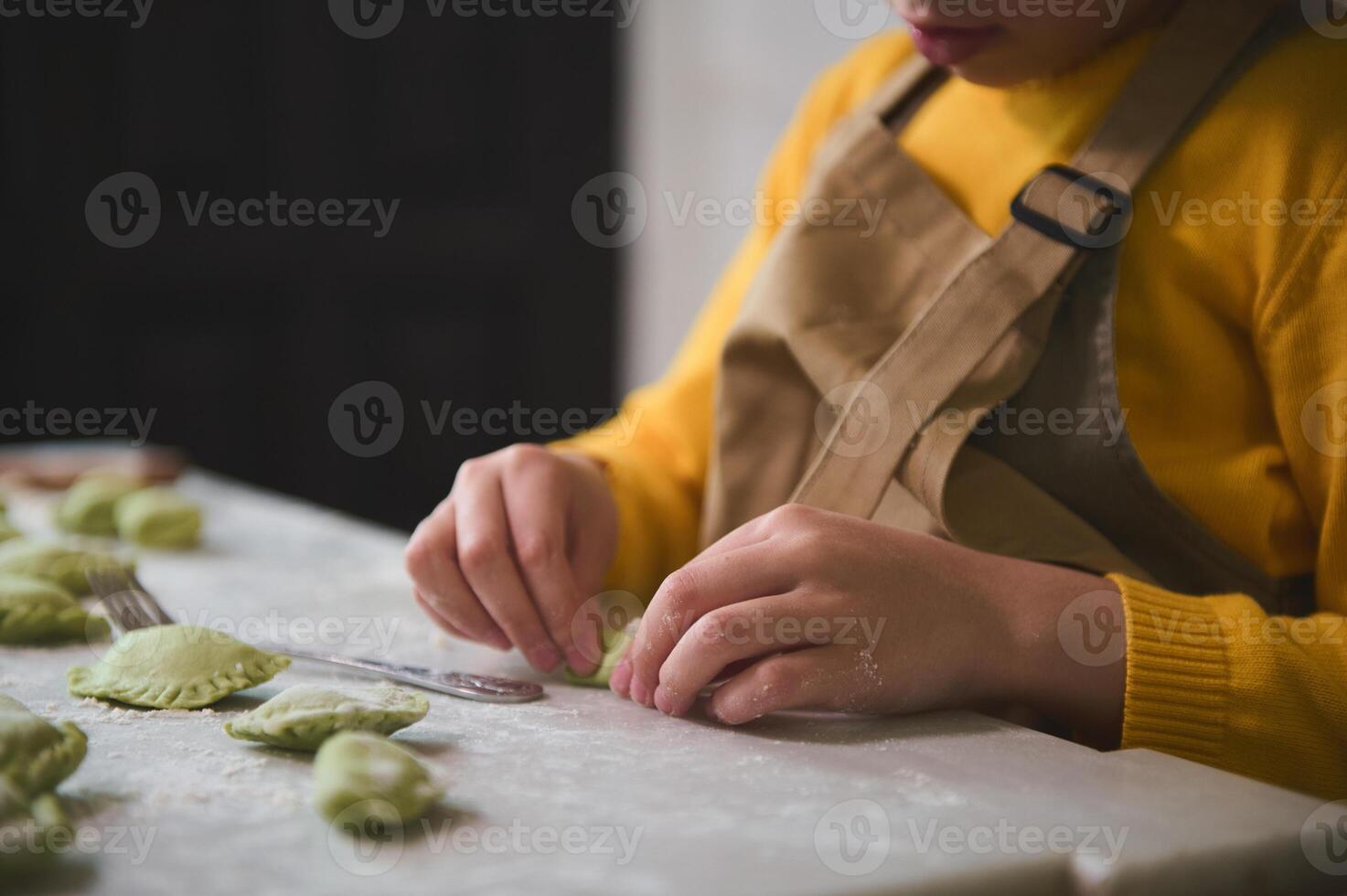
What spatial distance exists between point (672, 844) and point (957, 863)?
11cm

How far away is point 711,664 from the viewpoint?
64 cm

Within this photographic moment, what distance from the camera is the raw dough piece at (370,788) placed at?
488 millimetres

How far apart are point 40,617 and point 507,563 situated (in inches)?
12.9

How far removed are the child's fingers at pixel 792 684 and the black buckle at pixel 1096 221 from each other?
1.00 ft

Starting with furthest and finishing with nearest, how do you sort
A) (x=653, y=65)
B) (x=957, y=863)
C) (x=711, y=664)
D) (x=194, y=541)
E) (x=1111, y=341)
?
(x=653, y=65) < (x=194, y=541) < (x=1111, y=341) < (x=711, y=664) < (x=957, y=863)

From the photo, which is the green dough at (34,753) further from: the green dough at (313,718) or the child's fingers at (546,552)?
the child's fingers at (546,552)

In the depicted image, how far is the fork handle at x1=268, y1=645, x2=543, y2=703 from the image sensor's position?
0.71 metres

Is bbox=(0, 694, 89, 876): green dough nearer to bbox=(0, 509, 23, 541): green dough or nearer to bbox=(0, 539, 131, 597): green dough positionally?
bbox=(0, 539, 131, 597): green dough

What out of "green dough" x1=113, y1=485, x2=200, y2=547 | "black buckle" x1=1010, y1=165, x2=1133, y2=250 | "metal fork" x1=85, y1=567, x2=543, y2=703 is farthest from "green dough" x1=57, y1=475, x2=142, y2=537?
"black buckle" x1=1010, y1=165, x2=1133, y2=250

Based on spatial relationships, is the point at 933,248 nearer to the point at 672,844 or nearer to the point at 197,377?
the point at 672,844

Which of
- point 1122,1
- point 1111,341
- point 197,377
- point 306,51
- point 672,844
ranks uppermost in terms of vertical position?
point 306,51

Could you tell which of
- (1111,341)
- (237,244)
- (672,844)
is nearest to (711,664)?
(672,844)

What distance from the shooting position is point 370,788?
19.3 inches

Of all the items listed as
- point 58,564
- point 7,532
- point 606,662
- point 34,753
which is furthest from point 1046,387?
point 7,532
